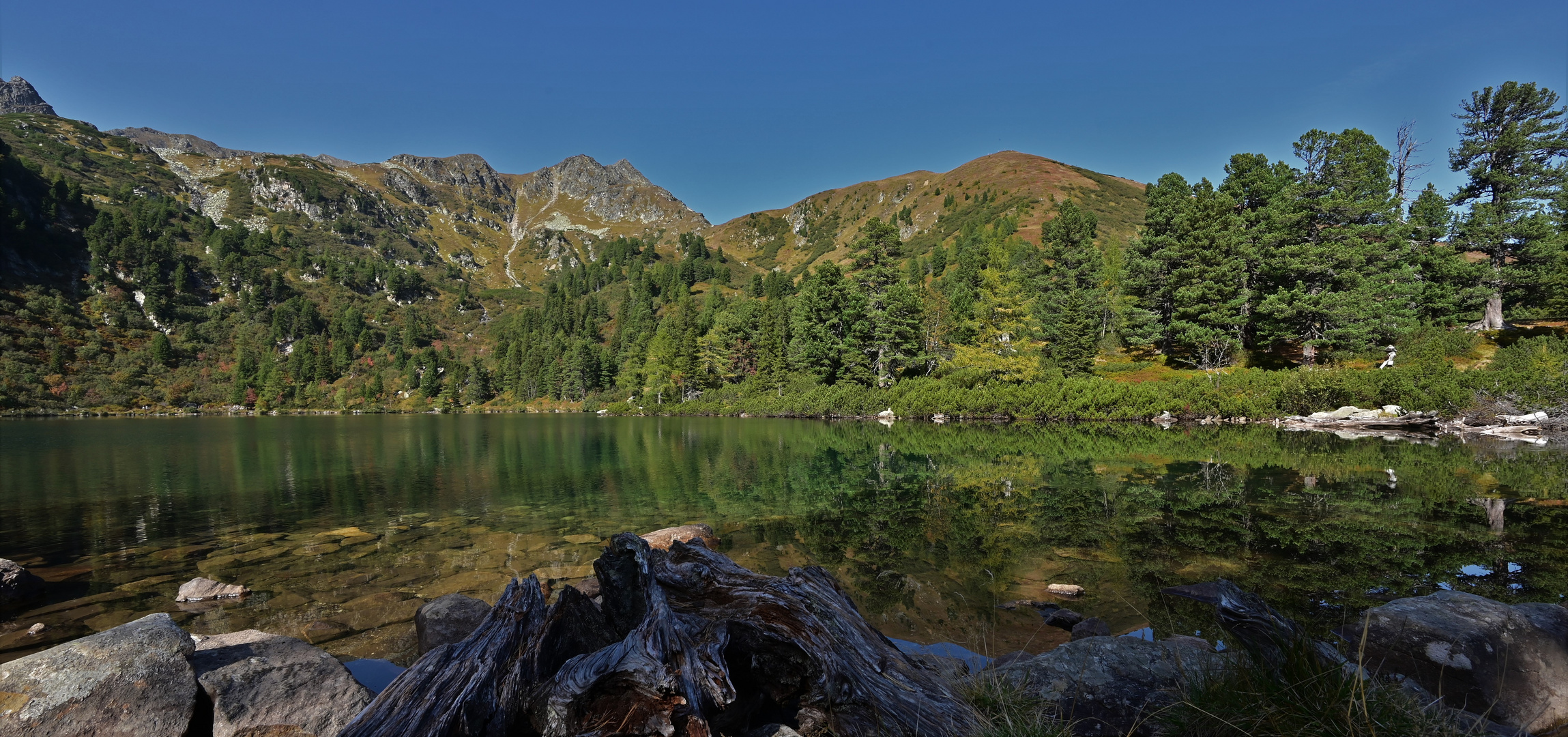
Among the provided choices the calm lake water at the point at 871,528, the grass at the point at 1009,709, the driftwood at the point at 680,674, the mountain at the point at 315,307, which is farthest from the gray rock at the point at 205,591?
the mountain at the point at 315,307

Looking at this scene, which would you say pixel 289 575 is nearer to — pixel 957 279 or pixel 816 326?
pixel 816 326

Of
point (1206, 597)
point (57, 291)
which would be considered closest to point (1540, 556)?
point (1206, 597)

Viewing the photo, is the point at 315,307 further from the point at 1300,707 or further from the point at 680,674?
the point at 1300,707

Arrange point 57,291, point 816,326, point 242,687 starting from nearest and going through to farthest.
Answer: point 242,687 → point 816,326 → point 57,291

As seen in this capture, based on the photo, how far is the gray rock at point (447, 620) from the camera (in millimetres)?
6410

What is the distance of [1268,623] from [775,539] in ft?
28.0

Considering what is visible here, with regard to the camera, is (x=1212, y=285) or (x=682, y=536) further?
(x=1212, y=285)

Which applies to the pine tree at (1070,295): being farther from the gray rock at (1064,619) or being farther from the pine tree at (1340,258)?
the gray rock at (1064,619)

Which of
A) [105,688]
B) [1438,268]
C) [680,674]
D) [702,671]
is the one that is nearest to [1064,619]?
[702,671]

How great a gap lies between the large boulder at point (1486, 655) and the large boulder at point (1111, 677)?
130 cm

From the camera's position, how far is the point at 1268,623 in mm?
3621

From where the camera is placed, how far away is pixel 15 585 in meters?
8.16

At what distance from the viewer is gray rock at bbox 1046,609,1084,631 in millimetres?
6977

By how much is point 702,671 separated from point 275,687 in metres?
3.88
